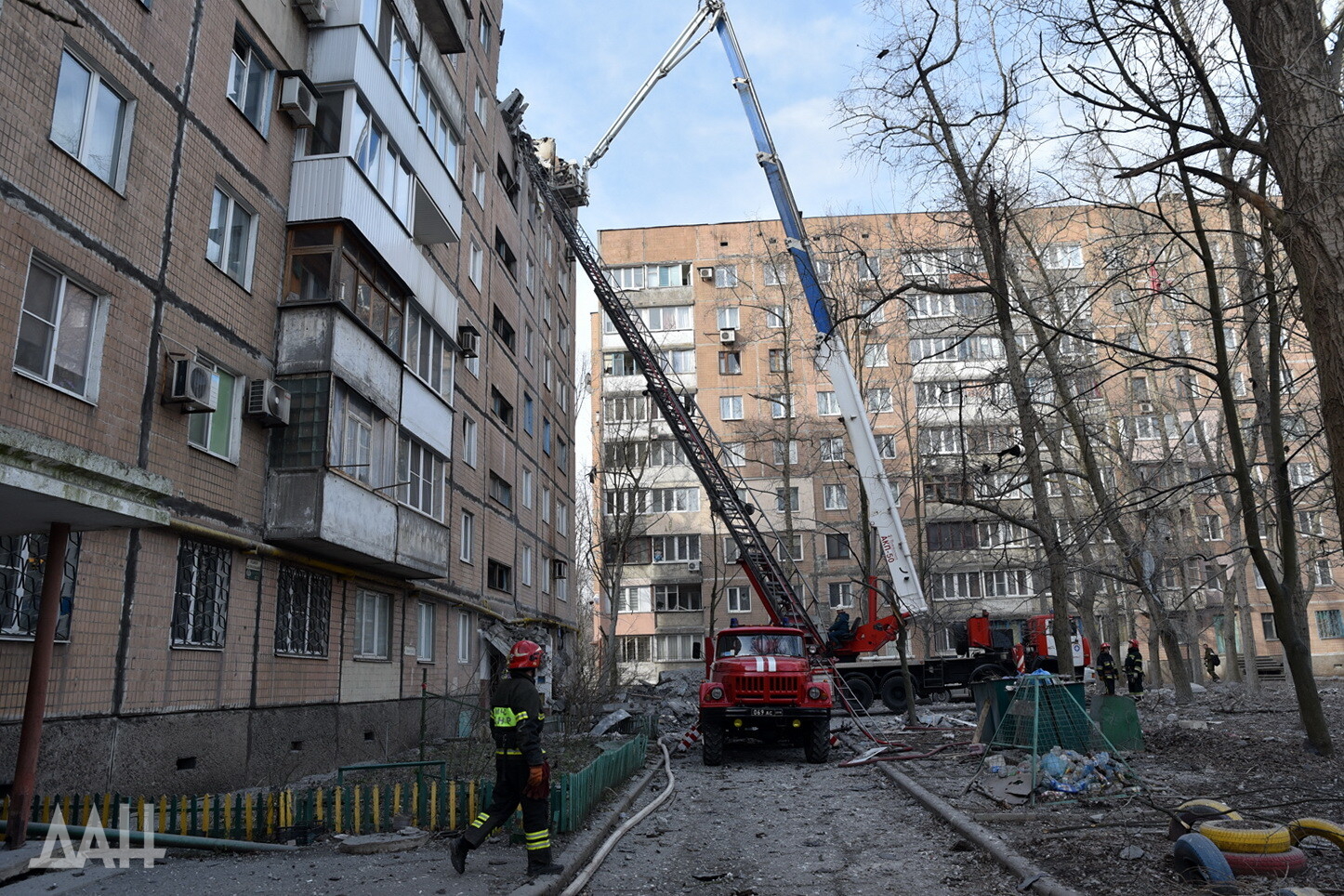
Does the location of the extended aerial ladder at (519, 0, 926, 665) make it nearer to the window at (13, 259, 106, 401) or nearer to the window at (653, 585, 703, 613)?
the window at (13, 259, 106, 401)

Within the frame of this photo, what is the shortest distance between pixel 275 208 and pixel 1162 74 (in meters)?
12.0

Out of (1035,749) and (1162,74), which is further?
(1035,749)

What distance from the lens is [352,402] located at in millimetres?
14586

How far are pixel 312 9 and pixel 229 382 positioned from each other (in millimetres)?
6472

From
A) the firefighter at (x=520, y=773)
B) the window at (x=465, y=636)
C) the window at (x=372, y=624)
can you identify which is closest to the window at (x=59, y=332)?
the firefighter at (x=520, y=773)

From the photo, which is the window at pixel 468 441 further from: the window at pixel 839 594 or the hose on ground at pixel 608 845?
the window at pixel 839 594

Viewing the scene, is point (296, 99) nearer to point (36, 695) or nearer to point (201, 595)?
point (201, 595)

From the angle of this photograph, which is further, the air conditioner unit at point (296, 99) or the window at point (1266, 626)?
the window at point (1266, 626)

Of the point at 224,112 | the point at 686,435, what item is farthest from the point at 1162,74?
the point at 686,435

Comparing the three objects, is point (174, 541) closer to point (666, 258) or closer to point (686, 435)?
point (686, 435)

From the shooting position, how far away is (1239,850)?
636 centimetres

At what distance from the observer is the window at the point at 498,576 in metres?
25.5

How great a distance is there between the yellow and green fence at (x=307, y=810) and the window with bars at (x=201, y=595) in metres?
3.15

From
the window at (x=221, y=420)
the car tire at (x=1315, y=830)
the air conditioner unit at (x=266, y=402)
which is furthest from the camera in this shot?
the air conditioner unit at (x=266, y=402)
